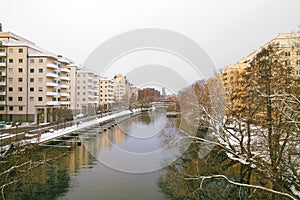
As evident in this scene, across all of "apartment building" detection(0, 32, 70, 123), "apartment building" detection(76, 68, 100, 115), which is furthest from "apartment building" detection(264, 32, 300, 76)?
"apartment building" detection(76, 68, 100, 115)

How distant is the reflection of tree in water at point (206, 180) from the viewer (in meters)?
3.22

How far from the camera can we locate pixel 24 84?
9914 millimetres

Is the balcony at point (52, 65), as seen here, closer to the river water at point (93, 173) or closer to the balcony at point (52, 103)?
the balcony at point (52, 103)

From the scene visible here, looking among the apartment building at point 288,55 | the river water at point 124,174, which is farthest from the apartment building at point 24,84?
the apartment building at point 288,55

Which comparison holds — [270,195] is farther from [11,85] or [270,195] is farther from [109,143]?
[11,85]

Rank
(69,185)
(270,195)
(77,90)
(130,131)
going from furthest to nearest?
(77,90) < (130,131) < (69,185) < (270,195)

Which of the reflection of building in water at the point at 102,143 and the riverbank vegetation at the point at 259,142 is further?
the reflection of building in water at the point at 102,143

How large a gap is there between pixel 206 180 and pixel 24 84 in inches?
342

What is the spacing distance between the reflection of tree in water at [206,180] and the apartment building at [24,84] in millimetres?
6897

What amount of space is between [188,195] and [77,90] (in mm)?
12821

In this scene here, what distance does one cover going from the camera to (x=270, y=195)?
9.36 feet

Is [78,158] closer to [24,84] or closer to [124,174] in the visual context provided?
[124,174]

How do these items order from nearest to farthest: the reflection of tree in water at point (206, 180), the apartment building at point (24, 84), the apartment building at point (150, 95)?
1. the reflection of tree in water at point (206, 180)
2. the apartment building at point (24, 84)
3. the apartment building at point (150, 95)

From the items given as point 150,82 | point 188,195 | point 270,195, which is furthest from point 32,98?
point 270,195
